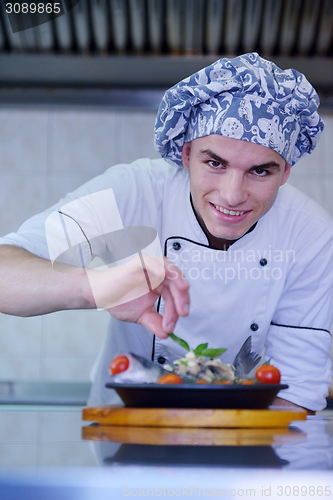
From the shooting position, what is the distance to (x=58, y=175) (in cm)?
227

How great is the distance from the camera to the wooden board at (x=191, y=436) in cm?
51

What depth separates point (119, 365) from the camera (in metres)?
0.72

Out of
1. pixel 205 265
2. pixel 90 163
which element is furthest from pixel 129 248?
pixel 90 163

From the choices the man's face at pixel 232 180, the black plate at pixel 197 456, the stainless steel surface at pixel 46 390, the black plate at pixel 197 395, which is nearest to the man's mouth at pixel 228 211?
the man's face at pixel 232 180

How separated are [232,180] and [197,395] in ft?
1.67

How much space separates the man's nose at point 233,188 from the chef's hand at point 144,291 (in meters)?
0.34

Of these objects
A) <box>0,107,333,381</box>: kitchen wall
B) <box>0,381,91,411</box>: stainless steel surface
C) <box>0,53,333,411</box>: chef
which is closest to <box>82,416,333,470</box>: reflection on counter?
<box>0,53,333,411</box>: chef

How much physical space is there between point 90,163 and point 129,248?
1156mm

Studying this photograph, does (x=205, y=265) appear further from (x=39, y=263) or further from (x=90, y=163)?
(x=90, y=163)

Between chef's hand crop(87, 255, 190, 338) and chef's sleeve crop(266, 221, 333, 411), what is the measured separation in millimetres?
546

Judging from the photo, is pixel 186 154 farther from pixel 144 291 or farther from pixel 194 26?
pixel 194 26

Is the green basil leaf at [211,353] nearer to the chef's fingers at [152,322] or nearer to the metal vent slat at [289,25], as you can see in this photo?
the chef's fingers at [152,322]

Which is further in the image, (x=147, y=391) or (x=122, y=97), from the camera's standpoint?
(x=122, y=97)

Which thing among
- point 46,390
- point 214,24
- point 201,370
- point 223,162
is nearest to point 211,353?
point 201,370
